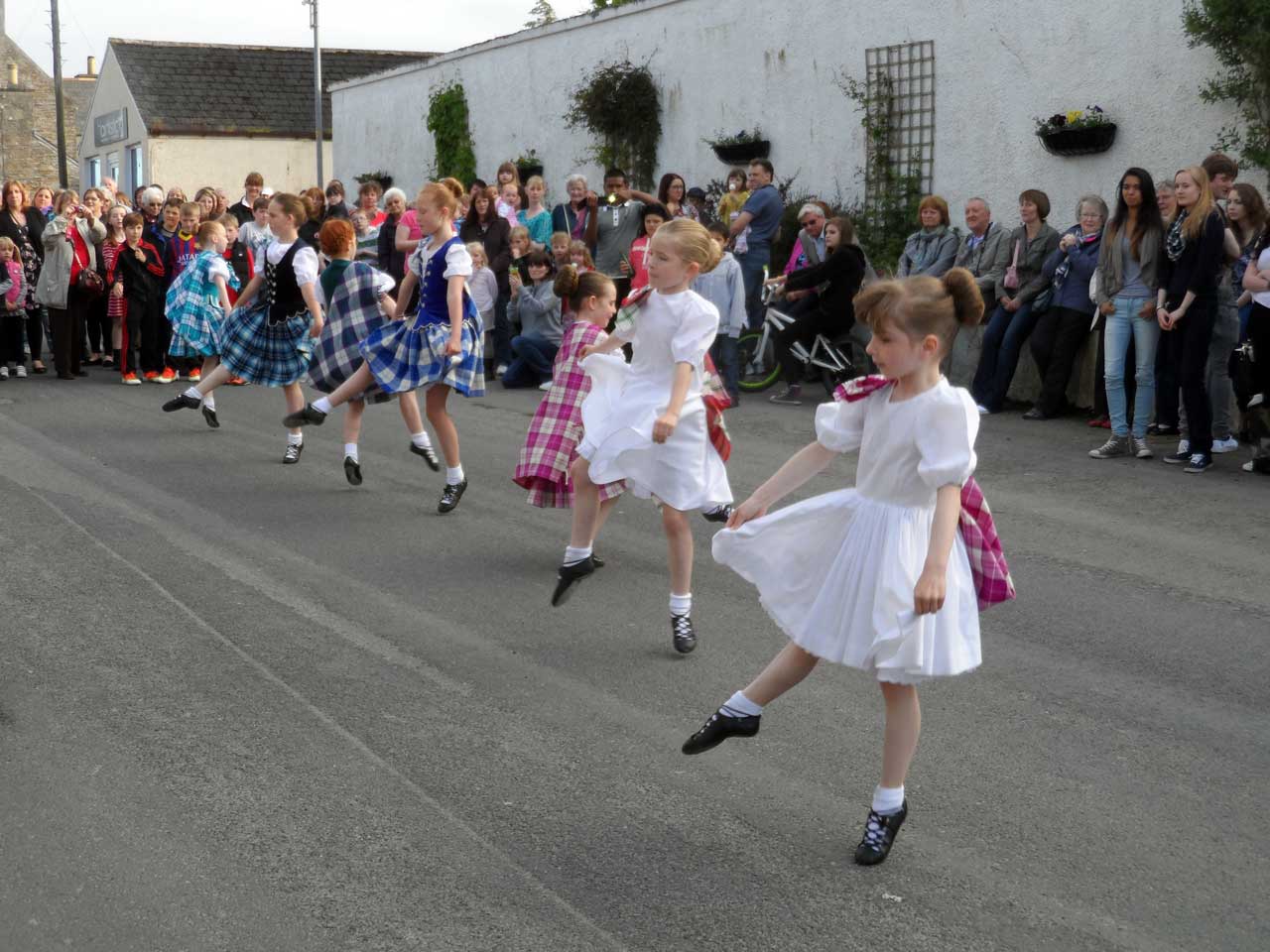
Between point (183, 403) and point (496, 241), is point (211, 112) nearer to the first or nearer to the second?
point (496, 241)

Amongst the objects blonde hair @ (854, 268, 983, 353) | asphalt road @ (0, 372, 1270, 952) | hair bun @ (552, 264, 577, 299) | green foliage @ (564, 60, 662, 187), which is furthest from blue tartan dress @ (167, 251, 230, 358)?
blonde hair @ (854, 268, 983, 353)

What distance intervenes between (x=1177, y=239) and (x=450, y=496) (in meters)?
5.42

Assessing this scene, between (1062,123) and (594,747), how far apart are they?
470 inches

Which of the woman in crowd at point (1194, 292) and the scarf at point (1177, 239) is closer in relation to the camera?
the woman in crowd at point (1194, 292)

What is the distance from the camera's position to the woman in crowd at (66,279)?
16297 mm

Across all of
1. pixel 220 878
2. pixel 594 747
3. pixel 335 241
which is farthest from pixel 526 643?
pixel 335 241

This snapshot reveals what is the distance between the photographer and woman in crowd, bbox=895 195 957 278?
13.9 m

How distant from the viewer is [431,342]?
9.38m

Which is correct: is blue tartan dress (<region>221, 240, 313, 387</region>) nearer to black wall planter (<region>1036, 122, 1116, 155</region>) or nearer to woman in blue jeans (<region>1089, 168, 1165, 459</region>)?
woman in blue jeans (<region>1089, 168, 1165, 459</region>)

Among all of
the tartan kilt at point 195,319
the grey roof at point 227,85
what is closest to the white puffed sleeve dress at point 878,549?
the tartan kilt at point 195,319

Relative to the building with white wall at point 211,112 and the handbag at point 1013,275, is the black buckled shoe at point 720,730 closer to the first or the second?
the handbag at point 1013,275

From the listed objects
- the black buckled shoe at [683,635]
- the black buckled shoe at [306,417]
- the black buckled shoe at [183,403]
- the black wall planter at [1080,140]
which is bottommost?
the black buckled shoe at [683,635]

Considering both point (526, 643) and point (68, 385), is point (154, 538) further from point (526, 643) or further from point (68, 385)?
point (68, 385)

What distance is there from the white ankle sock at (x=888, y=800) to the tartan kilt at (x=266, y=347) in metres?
8.39
